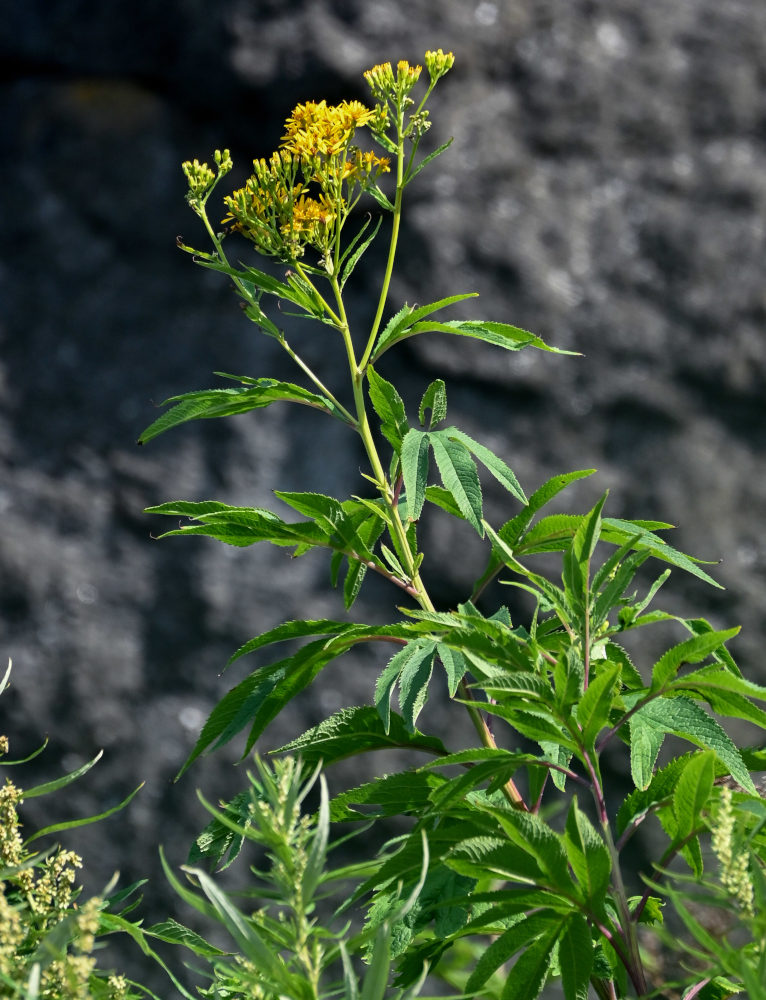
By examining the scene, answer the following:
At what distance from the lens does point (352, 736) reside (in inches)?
29.6

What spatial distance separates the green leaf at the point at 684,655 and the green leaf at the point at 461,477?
0.16m

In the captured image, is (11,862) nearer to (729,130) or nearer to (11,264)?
(11,264)

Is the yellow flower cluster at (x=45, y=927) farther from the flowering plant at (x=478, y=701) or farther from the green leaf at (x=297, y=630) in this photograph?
the green leaf at (x=297, y=630)

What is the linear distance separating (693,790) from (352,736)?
276 millimetres

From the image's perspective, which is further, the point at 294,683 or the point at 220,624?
the point at 220,624

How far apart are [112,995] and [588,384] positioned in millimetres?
1300

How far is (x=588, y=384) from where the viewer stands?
160 centimetres

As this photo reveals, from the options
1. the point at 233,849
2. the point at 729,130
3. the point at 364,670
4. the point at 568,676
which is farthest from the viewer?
the point at 729,130

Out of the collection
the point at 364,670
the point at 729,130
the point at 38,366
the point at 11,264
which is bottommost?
the point at 364,670

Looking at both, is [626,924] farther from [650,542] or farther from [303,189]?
[303,189]

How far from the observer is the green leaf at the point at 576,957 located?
553 mm

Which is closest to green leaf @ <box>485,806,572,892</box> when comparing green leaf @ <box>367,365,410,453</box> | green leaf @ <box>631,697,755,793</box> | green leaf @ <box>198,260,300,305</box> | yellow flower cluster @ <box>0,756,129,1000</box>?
Result: green leaf @ <box>631,697,755,793</box>

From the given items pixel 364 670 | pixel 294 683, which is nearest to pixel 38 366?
pixel 364 670

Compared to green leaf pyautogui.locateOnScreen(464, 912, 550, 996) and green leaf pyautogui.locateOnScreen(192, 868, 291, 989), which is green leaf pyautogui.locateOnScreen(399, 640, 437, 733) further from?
green leaf pyautogui.locateOnScreen(192, 868, 291, 989)
